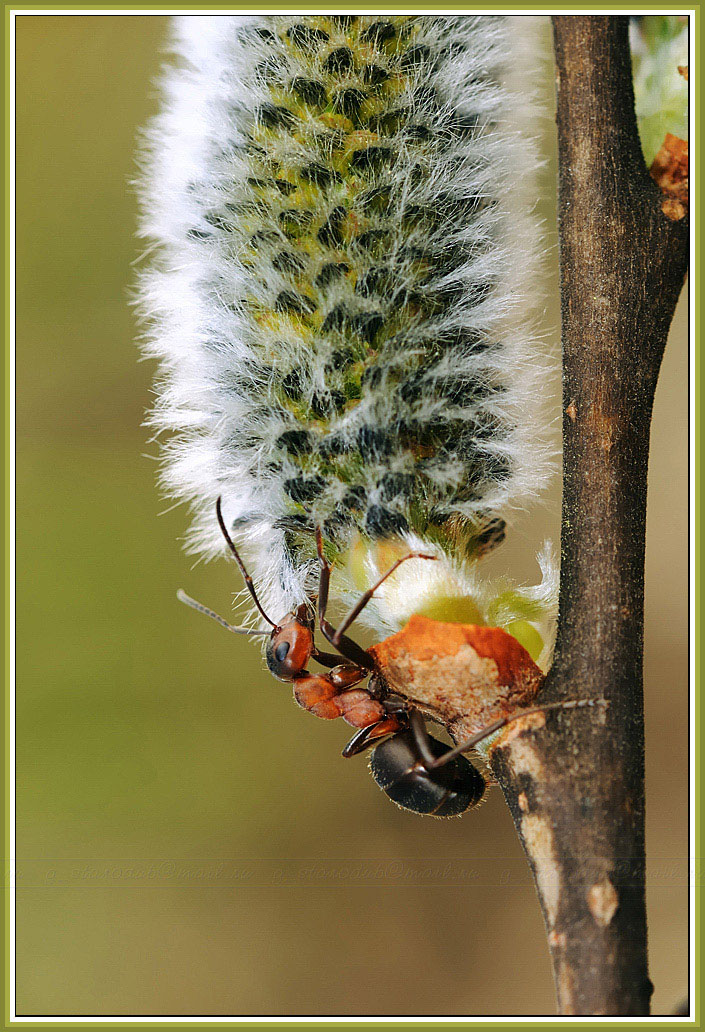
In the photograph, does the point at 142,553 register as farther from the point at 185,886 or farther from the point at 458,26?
the point at 458,26

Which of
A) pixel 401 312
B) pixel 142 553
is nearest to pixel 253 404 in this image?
pixel 401 312

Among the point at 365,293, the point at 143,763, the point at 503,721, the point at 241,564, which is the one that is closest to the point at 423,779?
the point at 503,721

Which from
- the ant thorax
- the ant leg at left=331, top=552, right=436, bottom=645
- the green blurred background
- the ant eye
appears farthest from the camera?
the green blurred background

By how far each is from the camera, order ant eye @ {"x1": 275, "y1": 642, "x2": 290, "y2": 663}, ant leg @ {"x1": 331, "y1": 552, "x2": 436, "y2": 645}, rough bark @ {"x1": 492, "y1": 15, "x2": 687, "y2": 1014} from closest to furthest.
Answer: rough bark @ {"x1": 492, "y1": 15, "x2": 687, "y2": 1014}
ant leg @ {"x1": 331, "y1": 552, "x2": 436, "y2": 645}
ant eye @ {"x1": 275, "y1": 642, "x2": 290, "y2": 663}

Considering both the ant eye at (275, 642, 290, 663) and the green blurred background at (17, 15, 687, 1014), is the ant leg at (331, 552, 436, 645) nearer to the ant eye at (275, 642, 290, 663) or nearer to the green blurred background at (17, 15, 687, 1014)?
the ant eye at (275, 642, 290, 663)

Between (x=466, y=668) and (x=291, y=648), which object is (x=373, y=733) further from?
(x=466, y=668)

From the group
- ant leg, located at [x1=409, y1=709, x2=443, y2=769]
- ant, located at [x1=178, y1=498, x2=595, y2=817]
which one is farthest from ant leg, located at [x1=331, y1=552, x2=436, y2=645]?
ant leg, located at [x1=409, y1=709, x2=443, y2=769]

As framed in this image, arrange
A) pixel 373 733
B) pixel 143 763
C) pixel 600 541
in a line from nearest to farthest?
pixel 600 541, pixel 373 733, pixel 143 763

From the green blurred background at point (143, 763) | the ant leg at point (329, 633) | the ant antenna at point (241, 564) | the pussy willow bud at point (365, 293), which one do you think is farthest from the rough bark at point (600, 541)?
the green blurred background at point (143, 763)
